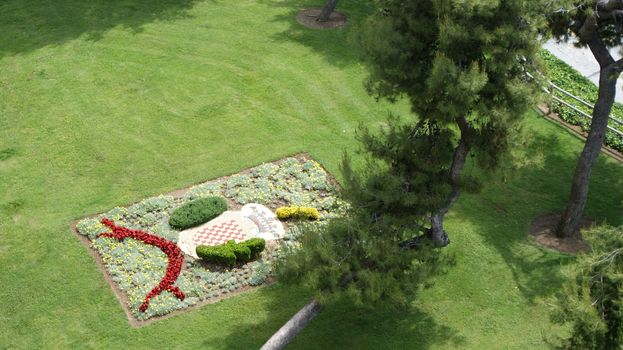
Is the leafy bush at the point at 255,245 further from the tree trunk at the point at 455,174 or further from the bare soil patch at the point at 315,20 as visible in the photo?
the bare soil patch at the point at 315,20

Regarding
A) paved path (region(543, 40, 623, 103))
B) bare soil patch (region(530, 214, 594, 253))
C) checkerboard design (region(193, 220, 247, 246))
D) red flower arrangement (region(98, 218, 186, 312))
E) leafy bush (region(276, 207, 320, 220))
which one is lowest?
red flower arrangement (region(98, 218, 186, 312))

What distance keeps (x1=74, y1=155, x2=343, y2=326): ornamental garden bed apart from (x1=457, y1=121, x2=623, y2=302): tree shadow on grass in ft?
17.2

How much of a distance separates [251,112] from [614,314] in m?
16.4

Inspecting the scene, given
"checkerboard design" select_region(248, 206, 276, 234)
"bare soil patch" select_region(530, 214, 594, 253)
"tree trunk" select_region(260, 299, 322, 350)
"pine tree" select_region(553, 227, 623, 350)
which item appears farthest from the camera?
"bare soil patch" select_region(530, 214, 594, 253)

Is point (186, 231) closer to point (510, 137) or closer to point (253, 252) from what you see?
point (253, 252)

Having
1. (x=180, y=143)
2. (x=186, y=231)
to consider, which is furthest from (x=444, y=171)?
(x=180, y=143)

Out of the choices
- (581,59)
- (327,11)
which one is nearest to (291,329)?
(327,11)

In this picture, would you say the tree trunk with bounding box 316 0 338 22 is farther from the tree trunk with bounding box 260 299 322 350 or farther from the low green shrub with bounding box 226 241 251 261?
the tree trunk with bounding box 260 299 322 350

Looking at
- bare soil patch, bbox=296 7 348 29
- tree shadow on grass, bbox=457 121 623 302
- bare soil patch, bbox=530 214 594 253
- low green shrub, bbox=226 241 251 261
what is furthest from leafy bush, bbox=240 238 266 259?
bare soil patch, bbox=296 7 348 29

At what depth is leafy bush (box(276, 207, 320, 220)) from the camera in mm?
21656

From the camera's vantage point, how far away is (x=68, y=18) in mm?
32812

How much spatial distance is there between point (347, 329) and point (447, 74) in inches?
296

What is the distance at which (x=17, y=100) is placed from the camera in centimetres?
2694

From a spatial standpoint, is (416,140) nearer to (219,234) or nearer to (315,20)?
(219,234)
